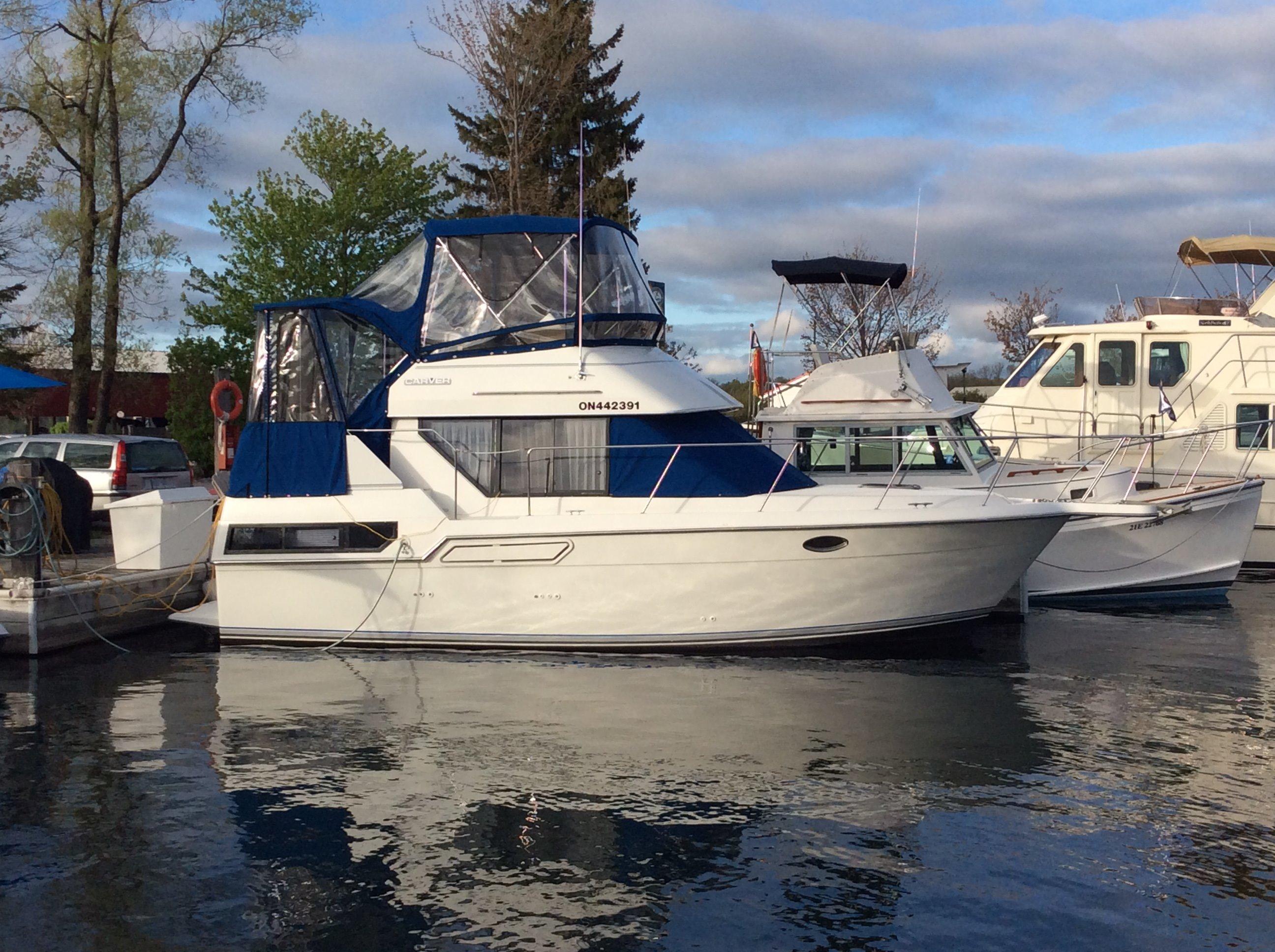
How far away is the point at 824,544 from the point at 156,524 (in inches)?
298

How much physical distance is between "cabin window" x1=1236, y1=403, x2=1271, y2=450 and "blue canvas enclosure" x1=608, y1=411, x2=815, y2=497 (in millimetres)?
10038

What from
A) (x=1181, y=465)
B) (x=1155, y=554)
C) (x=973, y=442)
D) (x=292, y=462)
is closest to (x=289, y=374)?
(x=292, y=462)

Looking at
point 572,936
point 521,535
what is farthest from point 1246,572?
point 572,936

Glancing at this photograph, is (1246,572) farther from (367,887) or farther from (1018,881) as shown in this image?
(367,887)

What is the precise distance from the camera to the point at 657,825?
6820mm

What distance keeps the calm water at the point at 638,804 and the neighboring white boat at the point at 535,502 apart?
0.60 m

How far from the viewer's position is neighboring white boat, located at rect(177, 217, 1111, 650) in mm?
10961

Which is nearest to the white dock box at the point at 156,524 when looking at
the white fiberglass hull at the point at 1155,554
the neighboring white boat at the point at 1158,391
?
the white fiberglass hull at the point at 1155,554

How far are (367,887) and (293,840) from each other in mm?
845

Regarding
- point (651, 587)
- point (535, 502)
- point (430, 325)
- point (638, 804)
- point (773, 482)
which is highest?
point (430, 325)

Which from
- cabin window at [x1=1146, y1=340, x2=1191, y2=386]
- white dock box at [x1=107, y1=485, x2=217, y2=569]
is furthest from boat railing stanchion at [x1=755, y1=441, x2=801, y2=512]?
cabin window at [x1=1146, y1=340, x2=1191, y2=386]

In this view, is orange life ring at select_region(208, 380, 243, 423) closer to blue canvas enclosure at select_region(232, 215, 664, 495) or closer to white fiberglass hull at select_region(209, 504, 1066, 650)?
blue canvas enclosure at select_region(232, 215, 664, 495)

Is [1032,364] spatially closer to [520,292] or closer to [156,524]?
[520,292]

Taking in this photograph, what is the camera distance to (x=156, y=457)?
1788 cm
